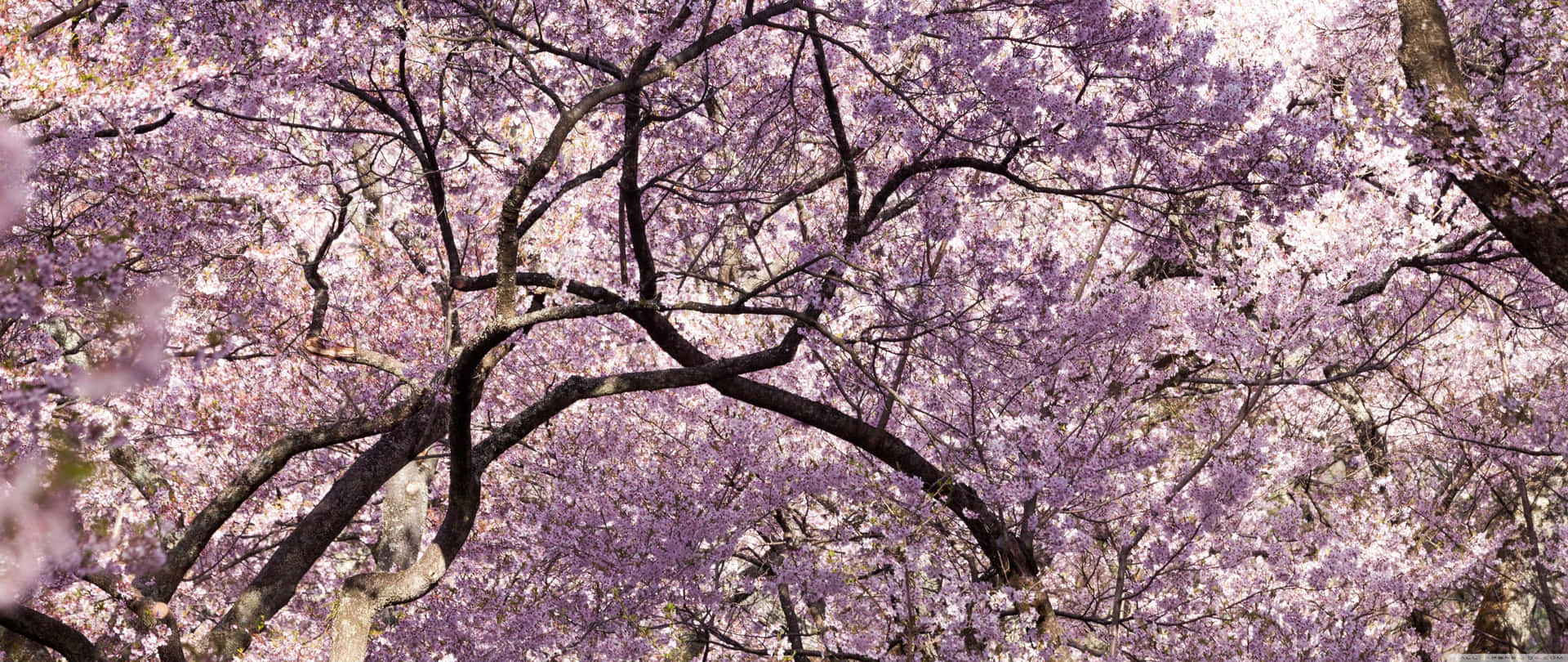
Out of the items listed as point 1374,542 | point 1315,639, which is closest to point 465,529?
point 1315,639

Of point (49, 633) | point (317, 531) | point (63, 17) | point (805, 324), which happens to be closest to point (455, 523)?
point (317, 531)

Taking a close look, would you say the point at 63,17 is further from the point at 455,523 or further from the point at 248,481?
the point at 455,523

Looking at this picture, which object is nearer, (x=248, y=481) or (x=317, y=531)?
(x=248, y=481)

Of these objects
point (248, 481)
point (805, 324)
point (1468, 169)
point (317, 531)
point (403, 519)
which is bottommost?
point (317, 531)

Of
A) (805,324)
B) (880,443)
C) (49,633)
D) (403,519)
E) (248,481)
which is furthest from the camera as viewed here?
(403,519)

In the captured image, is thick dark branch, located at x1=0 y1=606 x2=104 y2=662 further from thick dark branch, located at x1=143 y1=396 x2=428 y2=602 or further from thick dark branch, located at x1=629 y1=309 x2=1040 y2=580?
thick dark branch, located at x1=629 y1=309 x2=1040 y2=580

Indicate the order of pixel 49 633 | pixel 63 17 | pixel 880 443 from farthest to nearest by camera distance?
pixel 880 443 → pixel 63 17 → pixel 49 633

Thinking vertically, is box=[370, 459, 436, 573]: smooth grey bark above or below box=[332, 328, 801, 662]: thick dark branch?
above

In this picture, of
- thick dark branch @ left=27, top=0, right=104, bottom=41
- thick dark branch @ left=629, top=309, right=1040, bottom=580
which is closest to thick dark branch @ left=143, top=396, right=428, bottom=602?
thick dark branch @ left=629, top=309, right=1040, bottom=580

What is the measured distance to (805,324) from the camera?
7.87 m

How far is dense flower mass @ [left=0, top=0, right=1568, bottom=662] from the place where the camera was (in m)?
7.00

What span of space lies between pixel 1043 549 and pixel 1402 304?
16.4 ft

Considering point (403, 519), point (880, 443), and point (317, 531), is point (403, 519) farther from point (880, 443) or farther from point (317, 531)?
point (880, 443)

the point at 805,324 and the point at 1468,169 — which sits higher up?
the point at 805,324
